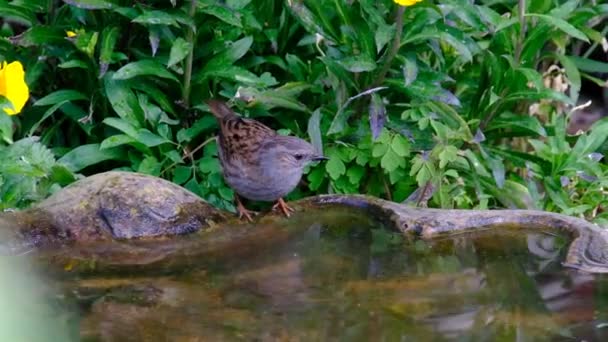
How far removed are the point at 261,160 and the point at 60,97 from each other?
1.30m

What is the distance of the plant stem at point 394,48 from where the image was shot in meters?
4.27

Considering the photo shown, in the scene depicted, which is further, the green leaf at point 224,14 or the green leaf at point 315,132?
the green leaf at point 315,132

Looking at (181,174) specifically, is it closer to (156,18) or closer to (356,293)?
(156,18)

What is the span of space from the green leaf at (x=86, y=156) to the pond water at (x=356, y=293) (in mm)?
1482

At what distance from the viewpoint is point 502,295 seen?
3.15 m

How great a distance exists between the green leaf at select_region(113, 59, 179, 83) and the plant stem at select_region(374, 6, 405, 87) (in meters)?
1.12

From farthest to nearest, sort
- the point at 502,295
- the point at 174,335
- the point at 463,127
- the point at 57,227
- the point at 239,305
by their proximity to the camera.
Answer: the point at 463,127, the point at 57,227, the point at 502,295, the point at 239,305, the point at 174,335

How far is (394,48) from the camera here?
4387mm

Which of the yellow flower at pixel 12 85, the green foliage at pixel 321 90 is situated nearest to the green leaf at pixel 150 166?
the green foliage at pixel 321 90

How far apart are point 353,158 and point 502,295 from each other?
1804mm

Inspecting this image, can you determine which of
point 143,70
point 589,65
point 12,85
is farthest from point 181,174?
point 589,65

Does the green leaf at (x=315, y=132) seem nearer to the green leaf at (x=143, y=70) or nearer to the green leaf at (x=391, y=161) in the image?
the green leaf at (x=391, y=161)

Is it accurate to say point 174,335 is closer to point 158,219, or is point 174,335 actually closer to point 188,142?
point 158,219

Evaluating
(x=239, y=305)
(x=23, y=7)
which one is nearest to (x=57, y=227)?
(x=239, y=305)
